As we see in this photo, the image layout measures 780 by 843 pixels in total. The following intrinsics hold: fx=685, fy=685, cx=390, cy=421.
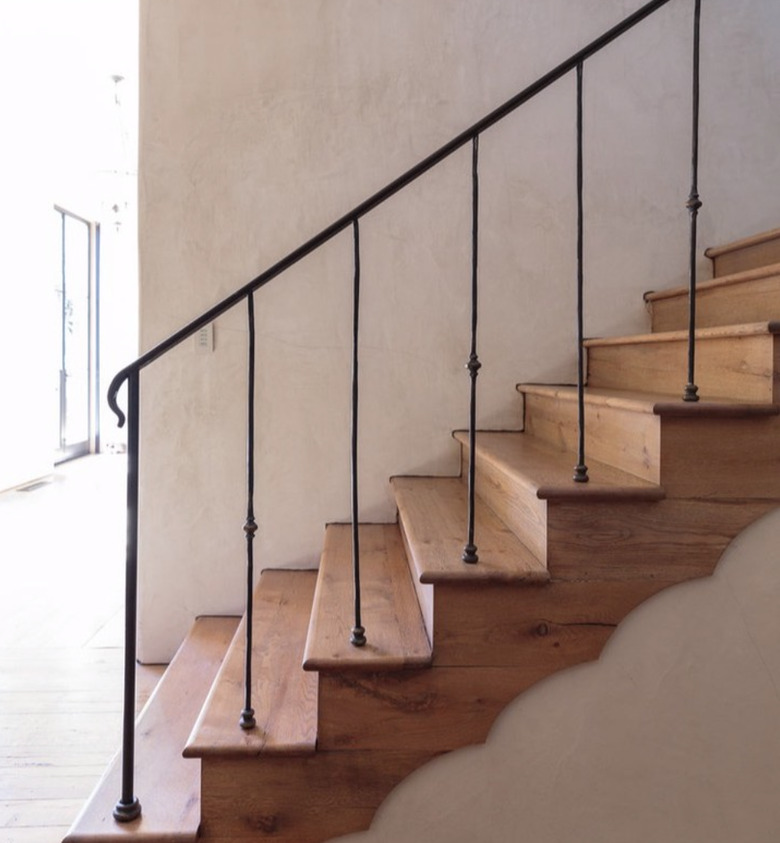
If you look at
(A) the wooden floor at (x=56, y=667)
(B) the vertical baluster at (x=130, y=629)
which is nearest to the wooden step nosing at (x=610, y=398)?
(B) the vertical baluster at (x=130, y=629)

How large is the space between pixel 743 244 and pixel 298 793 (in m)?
2.20

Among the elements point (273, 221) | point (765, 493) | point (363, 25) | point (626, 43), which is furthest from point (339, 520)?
point (626, 43)

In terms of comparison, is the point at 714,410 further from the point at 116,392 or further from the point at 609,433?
the point at 116,392

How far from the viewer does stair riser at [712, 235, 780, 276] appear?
7.49 feet

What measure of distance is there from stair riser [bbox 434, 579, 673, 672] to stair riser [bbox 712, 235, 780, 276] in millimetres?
1396

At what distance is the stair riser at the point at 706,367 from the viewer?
1.51 metres

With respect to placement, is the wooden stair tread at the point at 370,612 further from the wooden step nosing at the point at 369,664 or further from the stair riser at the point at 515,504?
the stair riser at the point at 515,504

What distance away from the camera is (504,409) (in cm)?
268

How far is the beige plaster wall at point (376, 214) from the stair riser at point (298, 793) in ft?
3.97

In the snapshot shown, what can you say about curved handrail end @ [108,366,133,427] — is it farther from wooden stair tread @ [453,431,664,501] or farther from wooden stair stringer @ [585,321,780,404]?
wooden stair stringer @ [585,321,780,404]

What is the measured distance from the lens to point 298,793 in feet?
4.91

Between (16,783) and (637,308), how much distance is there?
8.57 ft

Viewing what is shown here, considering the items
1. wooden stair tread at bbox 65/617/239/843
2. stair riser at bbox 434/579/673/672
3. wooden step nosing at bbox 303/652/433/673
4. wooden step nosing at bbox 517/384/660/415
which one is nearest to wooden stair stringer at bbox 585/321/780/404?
wooden step nosing at bbox 517/384/660/415

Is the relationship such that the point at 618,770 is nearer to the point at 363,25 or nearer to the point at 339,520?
the point at 339,520
